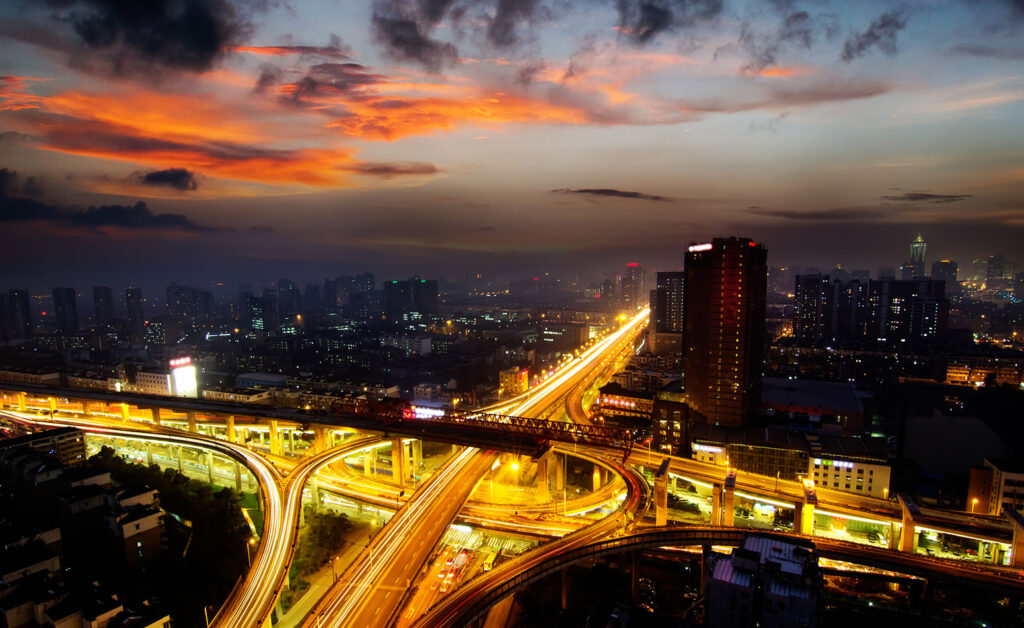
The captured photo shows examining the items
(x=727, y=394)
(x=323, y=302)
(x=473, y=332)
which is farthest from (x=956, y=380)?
(x=323, y=302)

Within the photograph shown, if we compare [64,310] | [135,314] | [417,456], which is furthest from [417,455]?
[135,314]

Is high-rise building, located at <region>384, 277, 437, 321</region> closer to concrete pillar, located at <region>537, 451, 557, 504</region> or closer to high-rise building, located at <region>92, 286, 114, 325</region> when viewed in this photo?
high-rise building, located at <region>92, 286, 114, 325</region>

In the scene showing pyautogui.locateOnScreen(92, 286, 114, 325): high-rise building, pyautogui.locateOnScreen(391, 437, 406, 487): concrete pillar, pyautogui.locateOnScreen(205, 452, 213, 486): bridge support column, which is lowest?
pyautogui.locateOnScreen(205, 452, 213, 486): bridge support column

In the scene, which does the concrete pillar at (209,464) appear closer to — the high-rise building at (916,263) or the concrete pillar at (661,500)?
the concrete pillar at (661,500)

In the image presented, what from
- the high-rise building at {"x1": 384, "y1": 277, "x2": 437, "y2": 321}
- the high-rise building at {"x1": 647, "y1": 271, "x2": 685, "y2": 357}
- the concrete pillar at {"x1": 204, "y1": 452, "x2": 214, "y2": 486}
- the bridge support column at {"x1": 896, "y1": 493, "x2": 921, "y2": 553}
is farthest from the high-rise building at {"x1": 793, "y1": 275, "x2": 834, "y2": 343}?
the high-rise building at {"x1": 384, "y1": 277, "x2": 437, "y2": 321}

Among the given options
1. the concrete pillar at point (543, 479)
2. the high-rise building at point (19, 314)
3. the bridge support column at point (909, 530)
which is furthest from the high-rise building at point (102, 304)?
the bridge support column at point (909, 530)

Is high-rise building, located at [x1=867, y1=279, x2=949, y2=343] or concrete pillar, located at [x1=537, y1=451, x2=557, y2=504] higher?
high-rise building, located at [x1=867, y1=279, x2=949, y2=343]

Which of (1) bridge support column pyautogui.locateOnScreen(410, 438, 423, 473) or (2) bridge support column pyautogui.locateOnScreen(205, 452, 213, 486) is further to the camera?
(1) bridge support column pyautogui.locateOnScreen(410, 438, 423, 473)
